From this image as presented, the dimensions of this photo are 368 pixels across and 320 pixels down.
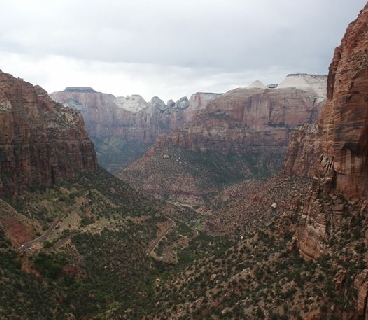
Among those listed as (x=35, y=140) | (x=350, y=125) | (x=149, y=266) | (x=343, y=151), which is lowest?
(x=149, y=266)

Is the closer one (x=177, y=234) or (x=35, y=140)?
(x=35, y=140)

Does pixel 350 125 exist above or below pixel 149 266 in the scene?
above

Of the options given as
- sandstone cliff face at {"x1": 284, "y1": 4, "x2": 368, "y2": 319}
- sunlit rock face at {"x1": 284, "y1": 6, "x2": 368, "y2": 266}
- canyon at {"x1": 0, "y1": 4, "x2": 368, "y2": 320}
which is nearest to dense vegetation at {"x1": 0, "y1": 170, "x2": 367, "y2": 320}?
canyon at {"x1": 0, "y1": 4, "x2": 368, "y2": 320}

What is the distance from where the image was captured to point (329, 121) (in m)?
54.1

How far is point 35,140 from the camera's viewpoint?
326ft

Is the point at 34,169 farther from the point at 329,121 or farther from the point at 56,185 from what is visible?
the point at 329,121

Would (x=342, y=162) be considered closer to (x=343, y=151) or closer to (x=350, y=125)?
(x=343, y=151)

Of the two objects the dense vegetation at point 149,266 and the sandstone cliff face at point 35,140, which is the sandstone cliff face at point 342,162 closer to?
the dense vegetation at point 149,266

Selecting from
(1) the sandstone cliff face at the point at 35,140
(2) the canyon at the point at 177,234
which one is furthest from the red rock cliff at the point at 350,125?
(1) the sandstone cliff face at the point at 35,140

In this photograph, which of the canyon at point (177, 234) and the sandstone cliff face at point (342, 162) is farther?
the sandstone cliff face at point (342, 162)

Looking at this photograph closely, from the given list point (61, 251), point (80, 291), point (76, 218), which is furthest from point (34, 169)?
point (80, 291)

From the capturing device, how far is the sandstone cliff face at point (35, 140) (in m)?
90.6

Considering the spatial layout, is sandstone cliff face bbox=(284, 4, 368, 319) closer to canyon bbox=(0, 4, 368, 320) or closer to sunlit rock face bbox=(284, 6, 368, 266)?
sunlit rock face bbox=(284, 6, 368, 266)

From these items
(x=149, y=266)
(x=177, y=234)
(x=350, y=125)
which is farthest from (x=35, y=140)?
(x=350, y=125)
